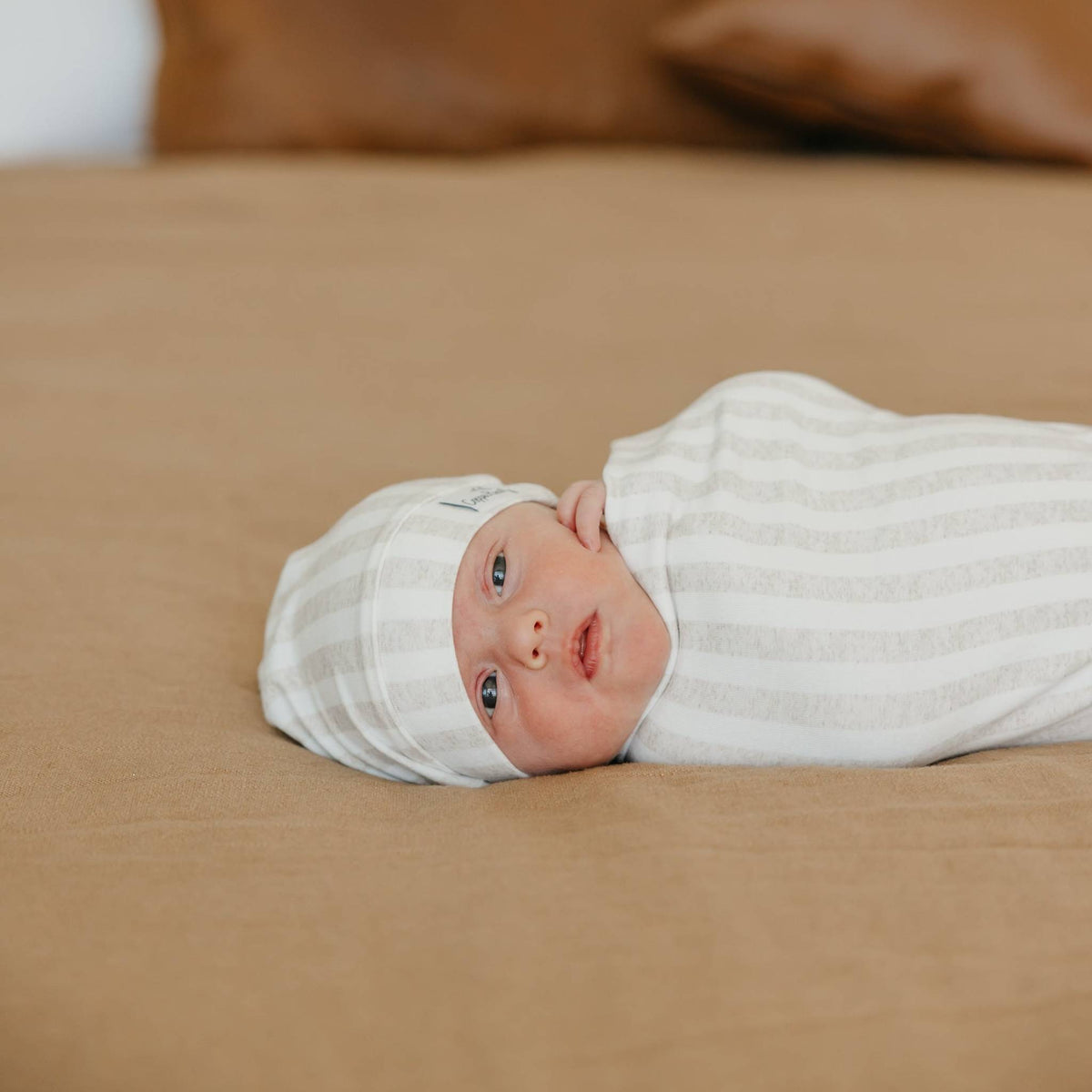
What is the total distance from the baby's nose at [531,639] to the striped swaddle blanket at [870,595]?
0.31ft

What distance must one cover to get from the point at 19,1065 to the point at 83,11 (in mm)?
1981

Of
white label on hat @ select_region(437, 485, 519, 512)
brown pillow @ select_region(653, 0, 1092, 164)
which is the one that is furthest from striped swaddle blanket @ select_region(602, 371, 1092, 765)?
brown pillow @ select_region(653, 0, 1092, 164)

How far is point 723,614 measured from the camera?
90cm

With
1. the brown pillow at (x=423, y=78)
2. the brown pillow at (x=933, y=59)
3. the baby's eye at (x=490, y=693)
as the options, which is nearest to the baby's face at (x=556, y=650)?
the baby's eye at (x=490, y=693)

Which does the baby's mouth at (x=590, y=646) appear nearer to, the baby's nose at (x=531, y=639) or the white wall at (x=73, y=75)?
the baby's nose at (x=531, y=639)

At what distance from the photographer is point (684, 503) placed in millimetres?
955

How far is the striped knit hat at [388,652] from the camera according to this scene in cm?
91

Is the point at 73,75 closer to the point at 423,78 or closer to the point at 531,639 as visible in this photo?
the point at 423,78

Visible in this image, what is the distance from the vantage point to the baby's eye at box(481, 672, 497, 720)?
3.00ft

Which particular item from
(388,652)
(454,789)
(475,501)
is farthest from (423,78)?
(454,789)

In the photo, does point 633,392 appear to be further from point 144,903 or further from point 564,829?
point 144,903

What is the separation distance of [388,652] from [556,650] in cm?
13

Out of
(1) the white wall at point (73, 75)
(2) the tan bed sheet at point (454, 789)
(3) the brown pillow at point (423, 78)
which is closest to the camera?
(2) the tan bed sheet at point (454, 789)

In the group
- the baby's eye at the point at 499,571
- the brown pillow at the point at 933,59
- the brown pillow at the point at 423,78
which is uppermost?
the brown pillow at the point at 423,78
